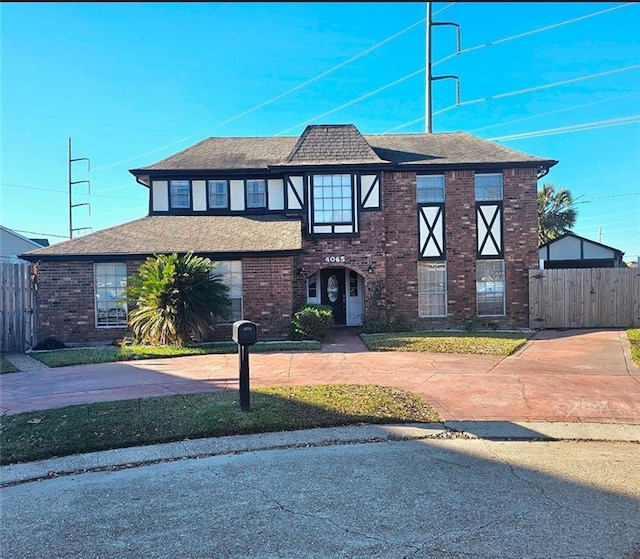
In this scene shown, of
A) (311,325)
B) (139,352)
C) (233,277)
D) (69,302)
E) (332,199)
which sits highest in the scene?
(332,199)

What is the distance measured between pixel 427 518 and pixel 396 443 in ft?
5.93

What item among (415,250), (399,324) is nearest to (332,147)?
(415,250)

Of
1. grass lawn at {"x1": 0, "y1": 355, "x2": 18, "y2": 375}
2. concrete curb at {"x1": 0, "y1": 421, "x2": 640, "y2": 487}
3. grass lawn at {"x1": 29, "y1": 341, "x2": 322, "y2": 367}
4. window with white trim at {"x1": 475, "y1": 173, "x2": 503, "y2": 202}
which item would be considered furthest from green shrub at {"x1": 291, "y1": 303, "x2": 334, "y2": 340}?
concrete curb at {"x1": 0, "y1": 421, "x2": 640, "y2": 487}

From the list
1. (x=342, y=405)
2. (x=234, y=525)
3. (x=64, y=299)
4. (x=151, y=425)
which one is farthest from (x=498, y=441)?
(x=64, y=299)

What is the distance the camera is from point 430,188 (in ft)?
57.1

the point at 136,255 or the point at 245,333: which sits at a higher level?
the point at 136,255

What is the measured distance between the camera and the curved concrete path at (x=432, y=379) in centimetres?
688

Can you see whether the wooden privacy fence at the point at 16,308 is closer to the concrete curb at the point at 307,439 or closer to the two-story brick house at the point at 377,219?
the two-story brick house at the point at 377,219

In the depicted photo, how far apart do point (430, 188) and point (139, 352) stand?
431 inches

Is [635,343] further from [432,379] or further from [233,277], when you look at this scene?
[233,277]

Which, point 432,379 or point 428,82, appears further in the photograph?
point 428,82

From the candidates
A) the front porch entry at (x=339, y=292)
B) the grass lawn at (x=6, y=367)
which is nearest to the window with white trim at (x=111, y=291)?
the grass lawn at (x=6, y=367)

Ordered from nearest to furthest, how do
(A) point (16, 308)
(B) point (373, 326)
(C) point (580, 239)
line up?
→ (A) point (16, 308)
(B) point (373, 326)
(C) point (580, 239)

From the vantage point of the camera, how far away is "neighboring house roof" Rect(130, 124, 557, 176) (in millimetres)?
17125
